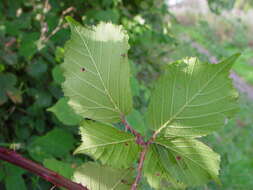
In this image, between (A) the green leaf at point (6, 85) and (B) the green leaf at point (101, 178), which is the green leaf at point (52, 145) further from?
(B) the green leaf at point (101, 178)

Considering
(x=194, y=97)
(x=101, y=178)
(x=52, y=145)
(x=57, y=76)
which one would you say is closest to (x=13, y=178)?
(x=52, y=145)

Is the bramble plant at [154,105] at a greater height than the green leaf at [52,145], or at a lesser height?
greater

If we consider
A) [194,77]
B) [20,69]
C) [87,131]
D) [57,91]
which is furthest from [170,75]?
[20,69]

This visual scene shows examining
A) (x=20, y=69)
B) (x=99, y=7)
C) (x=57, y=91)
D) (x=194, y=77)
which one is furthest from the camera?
(x=99, y=7)

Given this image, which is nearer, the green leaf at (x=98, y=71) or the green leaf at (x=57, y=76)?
the green leaf at (x=98, y=71)

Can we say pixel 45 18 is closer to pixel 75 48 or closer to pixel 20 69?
pixel 20 69

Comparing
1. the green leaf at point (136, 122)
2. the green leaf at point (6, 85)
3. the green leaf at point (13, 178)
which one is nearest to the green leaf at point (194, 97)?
the green leaf at point (136, 122)

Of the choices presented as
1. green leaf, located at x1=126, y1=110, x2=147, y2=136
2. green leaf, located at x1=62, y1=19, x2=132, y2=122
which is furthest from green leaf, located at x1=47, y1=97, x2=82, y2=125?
green leaf, located at x1=62, y1=19, x2=132, y2=122

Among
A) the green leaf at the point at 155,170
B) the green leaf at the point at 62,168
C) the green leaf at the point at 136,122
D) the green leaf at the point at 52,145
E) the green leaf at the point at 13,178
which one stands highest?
the green leaf at the point at 136,122
